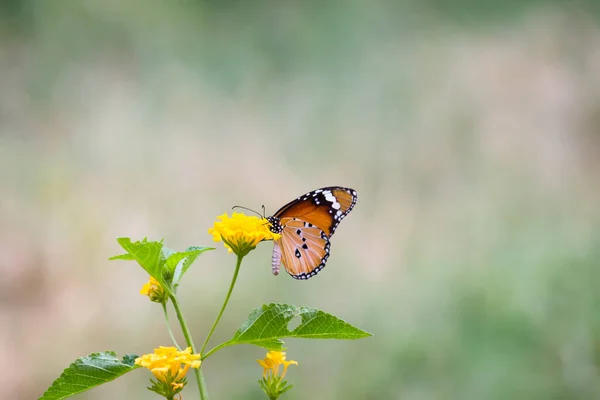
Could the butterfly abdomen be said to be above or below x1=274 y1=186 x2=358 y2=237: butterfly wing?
below

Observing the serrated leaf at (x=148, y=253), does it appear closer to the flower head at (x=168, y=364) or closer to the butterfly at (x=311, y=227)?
the flower head at (x=168, y=364)

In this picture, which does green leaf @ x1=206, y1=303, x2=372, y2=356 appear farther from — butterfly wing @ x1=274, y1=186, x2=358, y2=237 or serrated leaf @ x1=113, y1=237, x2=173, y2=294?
butterfly wing @ x1=274, y1=186, x2=358, y2=237

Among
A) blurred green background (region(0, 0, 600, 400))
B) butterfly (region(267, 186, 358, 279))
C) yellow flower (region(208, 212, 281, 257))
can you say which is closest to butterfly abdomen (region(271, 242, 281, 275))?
butterfly (region(267, 186, 358, 279))

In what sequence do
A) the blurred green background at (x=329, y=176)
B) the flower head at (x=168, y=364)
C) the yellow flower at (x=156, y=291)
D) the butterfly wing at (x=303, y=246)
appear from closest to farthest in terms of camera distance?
the flower head at (x=168, y=364) < the yellow flower at (x=156, y=291) < the butterfly wing at (x=303, y=246) < the blurred green background at (x=329, y=176)

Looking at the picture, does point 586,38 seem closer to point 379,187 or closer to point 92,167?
point 379,187

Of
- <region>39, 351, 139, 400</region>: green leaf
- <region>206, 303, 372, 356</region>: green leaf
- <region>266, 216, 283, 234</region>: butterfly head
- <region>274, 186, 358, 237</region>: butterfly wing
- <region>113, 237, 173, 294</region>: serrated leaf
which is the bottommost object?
<region>39, 351, 139, 400</region>: green leaf

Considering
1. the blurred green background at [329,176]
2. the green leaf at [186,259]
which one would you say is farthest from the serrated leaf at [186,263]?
the blurred green background at [329,176]
